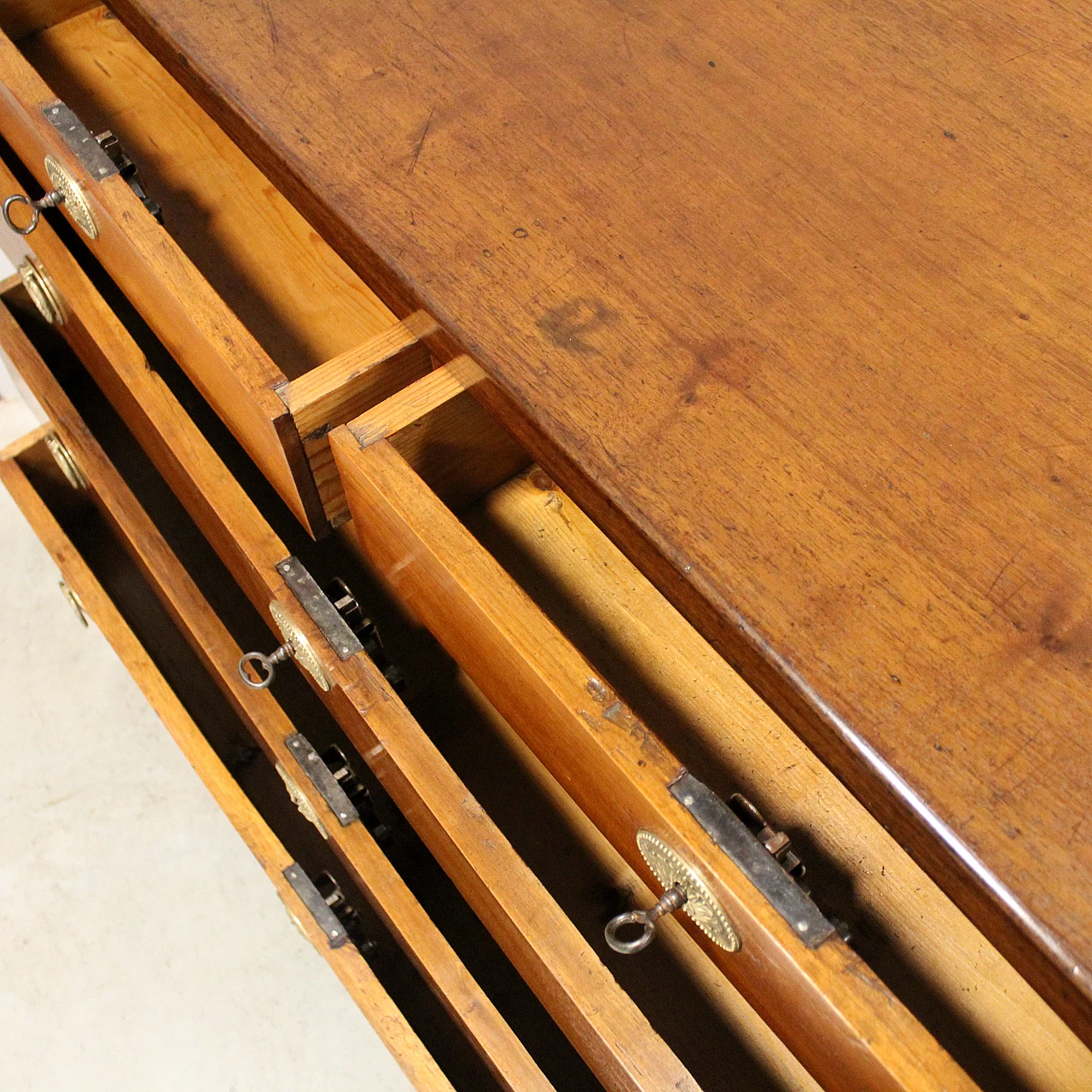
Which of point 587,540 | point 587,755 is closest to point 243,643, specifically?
point 587,540

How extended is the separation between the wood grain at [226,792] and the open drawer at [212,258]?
25cm

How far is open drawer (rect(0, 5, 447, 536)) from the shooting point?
60 centimetres

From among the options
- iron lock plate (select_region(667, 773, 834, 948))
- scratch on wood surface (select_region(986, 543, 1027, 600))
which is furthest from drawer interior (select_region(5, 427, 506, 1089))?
scratch on wood surface (select_region(986, 543, 1027, 600))

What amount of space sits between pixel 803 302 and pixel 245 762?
678mm

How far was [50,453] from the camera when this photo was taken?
3.41 feet

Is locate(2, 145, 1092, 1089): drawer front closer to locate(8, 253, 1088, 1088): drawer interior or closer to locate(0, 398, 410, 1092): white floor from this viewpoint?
locate(8, 253, 1088, 1088): drawer interior

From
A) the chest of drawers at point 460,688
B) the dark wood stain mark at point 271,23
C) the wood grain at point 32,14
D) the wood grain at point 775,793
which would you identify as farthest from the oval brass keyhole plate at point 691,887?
the wood grain at point 32,14

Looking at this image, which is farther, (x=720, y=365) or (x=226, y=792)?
(x=226, y=792)

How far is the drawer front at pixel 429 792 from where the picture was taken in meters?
0.54

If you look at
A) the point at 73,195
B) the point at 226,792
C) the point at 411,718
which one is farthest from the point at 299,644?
the point at 73,195

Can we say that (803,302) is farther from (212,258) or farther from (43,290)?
(43,290)

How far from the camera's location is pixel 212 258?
78cm

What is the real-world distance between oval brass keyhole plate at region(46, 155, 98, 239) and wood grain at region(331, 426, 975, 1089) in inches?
10.4

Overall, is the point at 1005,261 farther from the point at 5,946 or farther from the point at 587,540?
the point at 5,946
